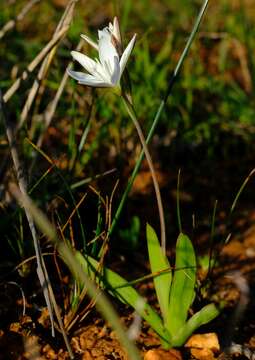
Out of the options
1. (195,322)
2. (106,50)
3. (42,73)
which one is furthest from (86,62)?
(195,322)

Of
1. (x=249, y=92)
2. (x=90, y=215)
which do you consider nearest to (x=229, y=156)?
(x=249, y=92)

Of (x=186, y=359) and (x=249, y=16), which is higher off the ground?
(x=249, y=16)

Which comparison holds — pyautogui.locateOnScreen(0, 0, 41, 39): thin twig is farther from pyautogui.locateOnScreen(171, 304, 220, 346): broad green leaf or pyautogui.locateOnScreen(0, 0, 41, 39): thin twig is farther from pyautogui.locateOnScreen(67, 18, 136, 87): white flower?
pyautogui.locateOnScreen(171, 304, 220, 346): broad green leaf

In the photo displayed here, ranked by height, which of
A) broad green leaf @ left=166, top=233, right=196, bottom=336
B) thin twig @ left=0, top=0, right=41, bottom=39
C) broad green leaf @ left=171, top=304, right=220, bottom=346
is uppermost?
thin twig @ left=0, top=0, right=41, bottom=39

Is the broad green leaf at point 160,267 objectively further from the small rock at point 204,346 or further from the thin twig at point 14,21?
the thin twig at point 14,21

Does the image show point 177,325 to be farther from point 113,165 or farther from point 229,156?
point 229,156

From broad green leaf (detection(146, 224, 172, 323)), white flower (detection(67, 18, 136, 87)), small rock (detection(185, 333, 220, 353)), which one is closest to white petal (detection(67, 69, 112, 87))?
white flower (detection(67, 18, 136, 87))

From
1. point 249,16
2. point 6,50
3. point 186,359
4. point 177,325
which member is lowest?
point 186,359
